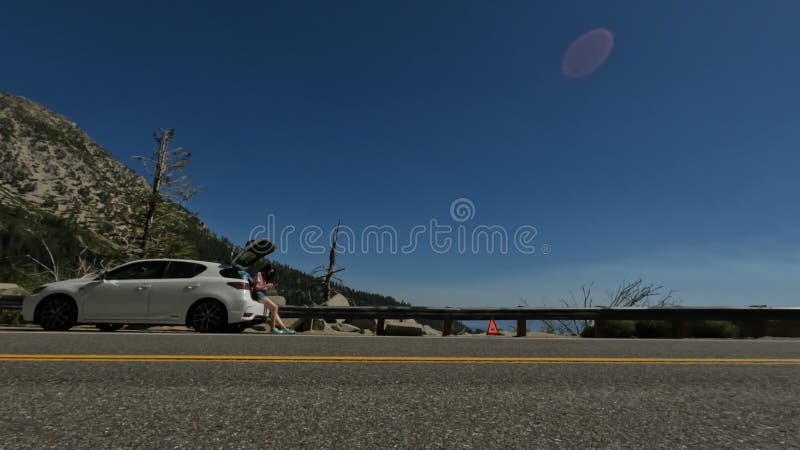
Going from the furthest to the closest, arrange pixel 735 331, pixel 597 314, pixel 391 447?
pixel 735 331
pixel 597 314
pixel 391 447

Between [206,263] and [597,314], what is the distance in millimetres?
10777

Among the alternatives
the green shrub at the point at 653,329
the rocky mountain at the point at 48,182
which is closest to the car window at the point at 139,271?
the green shrub at the point at 653,329

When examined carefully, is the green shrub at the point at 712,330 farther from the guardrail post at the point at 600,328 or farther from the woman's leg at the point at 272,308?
the woman's leg at the point at 272,308

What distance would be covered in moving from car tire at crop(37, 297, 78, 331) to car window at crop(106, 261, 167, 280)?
954 millimetres

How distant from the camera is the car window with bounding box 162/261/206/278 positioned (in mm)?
10312

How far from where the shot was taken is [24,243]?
11644 centimetres

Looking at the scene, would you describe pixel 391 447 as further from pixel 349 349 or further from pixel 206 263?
pixel 206 263

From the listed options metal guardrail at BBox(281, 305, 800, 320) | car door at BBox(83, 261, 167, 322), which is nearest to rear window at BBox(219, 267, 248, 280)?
car door at BBox(83, 261, 167, 322)

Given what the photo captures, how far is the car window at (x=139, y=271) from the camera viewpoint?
10.2 meters

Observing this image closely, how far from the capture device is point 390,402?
315 centimetres

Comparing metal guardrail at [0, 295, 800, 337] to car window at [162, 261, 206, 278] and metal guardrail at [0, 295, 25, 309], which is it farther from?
metal guardrail at [0, 295, 25, 309]

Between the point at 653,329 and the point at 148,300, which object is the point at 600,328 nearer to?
the point at 653,329

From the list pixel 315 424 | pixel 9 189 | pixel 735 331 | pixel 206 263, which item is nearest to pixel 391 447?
pixel 315 424

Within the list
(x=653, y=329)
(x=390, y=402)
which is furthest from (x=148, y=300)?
(x=653, y=329)
